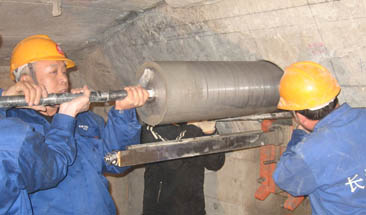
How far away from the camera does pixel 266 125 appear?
260cm

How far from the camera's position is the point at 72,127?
67.0 inches

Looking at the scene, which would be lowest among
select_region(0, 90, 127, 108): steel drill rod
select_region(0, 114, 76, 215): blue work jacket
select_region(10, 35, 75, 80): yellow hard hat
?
select_region(0, 114, 76, 215): blue work jacket

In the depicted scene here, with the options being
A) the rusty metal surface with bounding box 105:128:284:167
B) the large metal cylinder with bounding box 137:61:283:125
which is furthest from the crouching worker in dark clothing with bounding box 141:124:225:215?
the large metal cylinder with bounding box 137:61:283:125

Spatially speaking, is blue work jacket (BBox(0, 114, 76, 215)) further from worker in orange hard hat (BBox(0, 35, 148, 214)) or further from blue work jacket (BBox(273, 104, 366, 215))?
blue work jacket (BBox(273, 104, 366, 215))

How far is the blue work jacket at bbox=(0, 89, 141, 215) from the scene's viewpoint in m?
1.80

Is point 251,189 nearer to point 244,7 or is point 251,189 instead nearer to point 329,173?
point 329,173

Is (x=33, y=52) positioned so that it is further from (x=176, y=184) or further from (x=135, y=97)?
(x=176, y=184)

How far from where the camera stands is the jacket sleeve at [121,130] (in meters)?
2.00

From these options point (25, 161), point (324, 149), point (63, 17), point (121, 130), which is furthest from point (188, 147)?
point (63, 17)

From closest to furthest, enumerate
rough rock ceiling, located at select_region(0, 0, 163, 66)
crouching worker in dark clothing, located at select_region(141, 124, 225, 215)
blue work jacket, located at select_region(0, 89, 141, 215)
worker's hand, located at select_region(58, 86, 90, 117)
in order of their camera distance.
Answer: worker's hand, located at select_region(58, 86, 90, 117) < blue work jacket, located at select_region(0, 89, 141, 215) < rough rock ceiling, located at select_region(0, 0, 163, 66) < crouching worker in dark clothing, located at select_region(141, 124, 225, 215)

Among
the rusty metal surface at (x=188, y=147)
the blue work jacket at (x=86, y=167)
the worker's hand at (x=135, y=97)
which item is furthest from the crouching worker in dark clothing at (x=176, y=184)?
the worker's hand at (x=135, y=97)

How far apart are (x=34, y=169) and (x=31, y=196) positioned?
42 centimetres

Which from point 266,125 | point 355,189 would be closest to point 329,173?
point 355,189

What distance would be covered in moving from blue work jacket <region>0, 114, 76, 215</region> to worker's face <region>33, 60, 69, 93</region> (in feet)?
1.66
